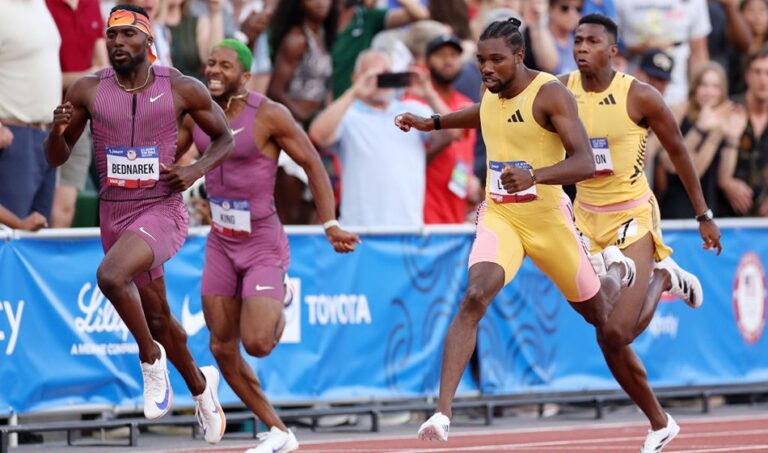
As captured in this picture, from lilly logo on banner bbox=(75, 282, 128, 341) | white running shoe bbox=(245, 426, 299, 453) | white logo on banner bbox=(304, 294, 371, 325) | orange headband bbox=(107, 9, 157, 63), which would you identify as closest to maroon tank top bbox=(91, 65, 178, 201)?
orange headband bbox=(107, 9, 157, 63)

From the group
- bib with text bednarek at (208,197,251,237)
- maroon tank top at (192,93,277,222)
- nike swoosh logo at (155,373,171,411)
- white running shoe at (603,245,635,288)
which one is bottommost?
nike swoosh logo at (155,373,171,411)

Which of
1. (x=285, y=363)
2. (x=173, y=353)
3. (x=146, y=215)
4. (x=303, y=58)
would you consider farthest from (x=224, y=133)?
Result: (x=303, y=58)

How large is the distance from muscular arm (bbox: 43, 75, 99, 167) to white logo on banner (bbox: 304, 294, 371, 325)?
3.36 meters

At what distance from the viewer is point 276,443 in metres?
10.7

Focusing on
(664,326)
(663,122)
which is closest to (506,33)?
(663,122)

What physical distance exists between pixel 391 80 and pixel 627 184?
3.28 m

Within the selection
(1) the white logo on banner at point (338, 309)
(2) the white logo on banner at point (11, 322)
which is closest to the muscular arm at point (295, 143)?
(1) the white logo on banner at point (338, 309)

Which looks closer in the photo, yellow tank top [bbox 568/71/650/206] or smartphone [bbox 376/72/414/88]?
yellow tank top [bbox 568/71/650/206]

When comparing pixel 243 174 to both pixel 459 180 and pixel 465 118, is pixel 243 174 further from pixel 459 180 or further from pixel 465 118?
pixel 459 180

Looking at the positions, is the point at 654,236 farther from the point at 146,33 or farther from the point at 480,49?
the point at 146,33

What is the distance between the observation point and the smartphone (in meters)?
13.8

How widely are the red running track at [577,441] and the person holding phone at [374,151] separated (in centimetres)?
201

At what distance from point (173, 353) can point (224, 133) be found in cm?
139

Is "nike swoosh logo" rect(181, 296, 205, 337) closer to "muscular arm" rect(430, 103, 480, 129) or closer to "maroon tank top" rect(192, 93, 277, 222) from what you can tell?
"maroon tank top" rect(192, 93, 277, 222)
